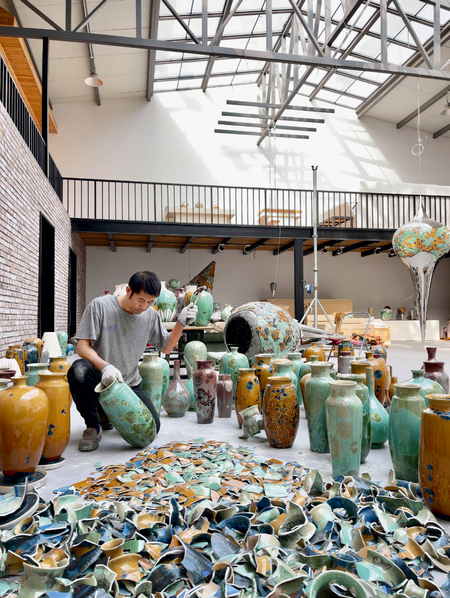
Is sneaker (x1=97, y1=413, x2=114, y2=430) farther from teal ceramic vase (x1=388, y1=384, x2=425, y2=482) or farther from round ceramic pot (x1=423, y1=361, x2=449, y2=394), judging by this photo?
round ceramic pot (x1=423, y1=361, x2=449, y2=394)

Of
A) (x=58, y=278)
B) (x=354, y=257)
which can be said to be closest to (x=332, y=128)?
(x=354, y=257)

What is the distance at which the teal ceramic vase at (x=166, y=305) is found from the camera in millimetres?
5438

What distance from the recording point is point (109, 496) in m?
1.73

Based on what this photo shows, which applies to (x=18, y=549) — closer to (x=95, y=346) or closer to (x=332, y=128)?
(x=95, y=346)

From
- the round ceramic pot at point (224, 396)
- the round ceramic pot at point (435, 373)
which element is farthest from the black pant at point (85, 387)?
the round ceramic pot at point (435, 373)

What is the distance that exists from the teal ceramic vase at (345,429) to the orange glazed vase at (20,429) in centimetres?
127

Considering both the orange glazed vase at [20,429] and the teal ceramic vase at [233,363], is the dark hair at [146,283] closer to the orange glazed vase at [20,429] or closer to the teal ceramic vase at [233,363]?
the orange glazed vase at [20,429]

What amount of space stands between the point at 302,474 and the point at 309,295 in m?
11.1

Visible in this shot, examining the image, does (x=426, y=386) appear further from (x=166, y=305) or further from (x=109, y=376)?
(x=166, y=305)

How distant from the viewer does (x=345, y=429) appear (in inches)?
74.2

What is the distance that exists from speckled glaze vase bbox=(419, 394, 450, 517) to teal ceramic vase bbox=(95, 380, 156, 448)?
1374mm

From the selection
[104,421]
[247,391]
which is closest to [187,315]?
[247,391]

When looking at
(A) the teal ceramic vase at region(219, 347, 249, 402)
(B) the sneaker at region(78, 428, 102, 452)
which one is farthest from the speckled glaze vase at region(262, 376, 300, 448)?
(A) the teal ceramic vase at region(219, 347, 249, 402)

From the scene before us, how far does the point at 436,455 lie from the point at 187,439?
4.85 feet
